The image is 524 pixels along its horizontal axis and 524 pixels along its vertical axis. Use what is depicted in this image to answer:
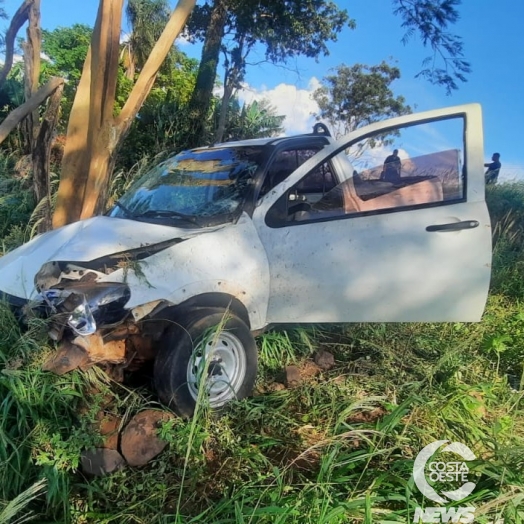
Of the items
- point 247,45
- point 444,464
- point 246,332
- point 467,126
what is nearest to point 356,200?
point 467,126

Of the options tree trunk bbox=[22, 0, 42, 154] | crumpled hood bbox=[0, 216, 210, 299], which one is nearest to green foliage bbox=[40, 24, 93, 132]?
tree trunk bbox=[22, 0, 42, 154]

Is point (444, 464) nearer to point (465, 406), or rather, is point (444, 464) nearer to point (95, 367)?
point (465, 406)

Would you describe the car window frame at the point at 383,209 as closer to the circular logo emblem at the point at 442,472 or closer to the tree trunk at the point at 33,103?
the circular logo emblem at the point at 442,472

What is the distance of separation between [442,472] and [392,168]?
2454 millimetres

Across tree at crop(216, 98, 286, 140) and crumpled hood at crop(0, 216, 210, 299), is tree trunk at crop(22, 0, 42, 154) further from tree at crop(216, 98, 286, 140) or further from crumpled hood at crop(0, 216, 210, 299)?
tree at crop(216, 98, 286, 140)

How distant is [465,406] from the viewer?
279 centimetres

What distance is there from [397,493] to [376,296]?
1.63 metres

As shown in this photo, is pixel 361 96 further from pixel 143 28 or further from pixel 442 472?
pixel 442 472

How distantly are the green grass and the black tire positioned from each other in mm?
147

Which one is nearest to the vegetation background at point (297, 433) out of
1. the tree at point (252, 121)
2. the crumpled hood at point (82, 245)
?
the crumpled hood at point (82, 245)

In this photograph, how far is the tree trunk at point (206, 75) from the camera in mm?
11336

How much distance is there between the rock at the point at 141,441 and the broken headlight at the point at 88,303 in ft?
1.99

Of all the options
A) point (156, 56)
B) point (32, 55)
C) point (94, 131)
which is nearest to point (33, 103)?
point (94, 131)

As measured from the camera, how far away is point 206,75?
38.3ft
